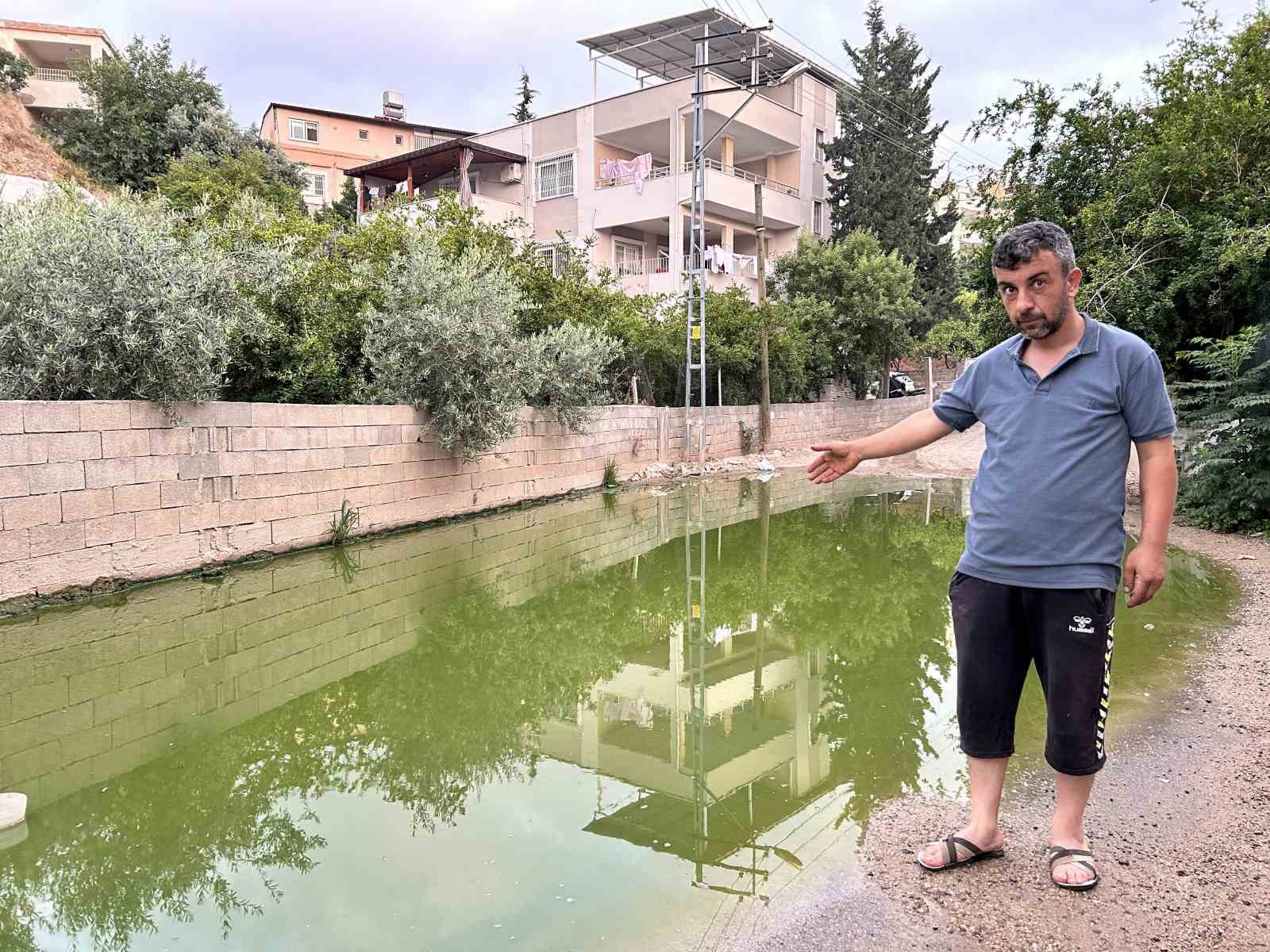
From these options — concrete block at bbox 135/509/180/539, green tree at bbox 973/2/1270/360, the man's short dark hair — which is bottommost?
concrete block at bbox 135/509/180/539

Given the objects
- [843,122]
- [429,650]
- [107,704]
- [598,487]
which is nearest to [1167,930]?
[429,650]

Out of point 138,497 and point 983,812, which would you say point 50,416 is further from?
point 983,812

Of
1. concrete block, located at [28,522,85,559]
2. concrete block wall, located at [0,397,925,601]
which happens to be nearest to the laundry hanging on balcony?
concrete block wall, located at [0,397,925,601]

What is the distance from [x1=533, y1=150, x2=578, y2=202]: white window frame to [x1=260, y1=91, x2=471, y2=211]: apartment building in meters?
18.9

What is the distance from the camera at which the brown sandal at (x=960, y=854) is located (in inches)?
110

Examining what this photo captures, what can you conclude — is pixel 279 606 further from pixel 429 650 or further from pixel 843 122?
pixel 843 122

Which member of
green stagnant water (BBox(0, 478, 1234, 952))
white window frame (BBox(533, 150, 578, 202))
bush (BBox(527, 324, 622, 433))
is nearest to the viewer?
green stagnant water (BBox(0, 478, 1234, 952))

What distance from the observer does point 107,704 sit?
455 centimetres

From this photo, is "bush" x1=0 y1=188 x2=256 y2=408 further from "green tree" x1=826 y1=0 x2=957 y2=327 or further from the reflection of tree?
"green tree" x1=826 y1=0 x2=957 y2=327

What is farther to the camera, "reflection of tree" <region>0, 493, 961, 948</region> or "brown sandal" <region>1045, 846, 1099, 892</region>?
"reflection of tree" <region>0, 493, 961, 948</region>

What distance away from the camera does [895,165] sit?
3108 cm

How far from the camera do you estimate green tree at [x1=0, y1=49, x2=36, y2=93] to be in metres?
28.8

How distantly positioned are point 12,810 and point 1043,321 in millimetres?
4123

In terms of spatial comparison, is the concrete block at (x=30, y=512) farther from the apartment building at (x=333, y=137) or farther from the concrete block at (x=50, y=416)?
the apartment building at (x=333, y=137)
